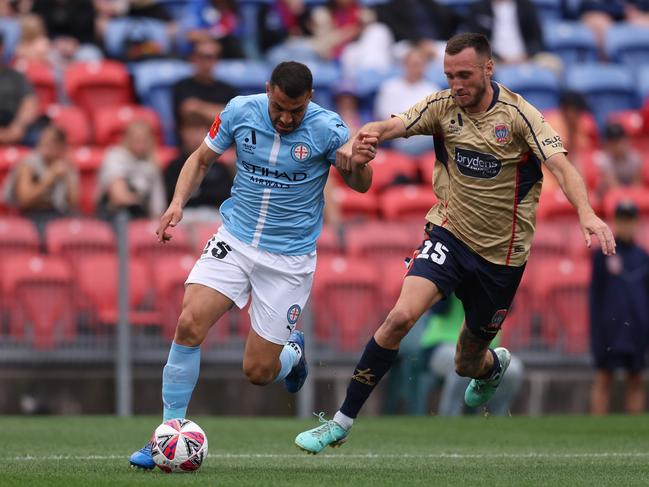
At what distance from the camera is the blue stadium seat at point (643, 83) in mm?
20000

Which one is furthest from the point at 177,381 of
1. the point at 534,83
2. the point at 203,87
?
the point at 534,83

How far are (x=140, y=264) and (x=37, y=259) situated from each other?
3.50 feet

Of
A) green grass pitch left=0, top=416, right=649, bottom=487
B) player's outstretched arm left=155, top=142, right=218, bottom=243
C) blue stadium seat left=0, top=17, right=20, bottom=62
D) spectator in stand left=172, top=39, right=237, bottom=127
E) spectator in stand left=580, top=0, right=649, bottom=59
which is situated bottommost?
green grass pitch left=0, top=416, right=649, bottom=487

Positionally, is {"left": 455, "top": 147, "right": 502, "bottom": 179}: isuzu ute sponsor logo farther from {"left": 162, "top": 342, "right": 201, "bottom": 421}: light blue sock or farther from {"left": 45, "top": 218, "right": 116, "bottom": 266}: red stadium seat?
{"left": 45, "top": 218, "right": 116, "bottom": 266}: red stadium seat

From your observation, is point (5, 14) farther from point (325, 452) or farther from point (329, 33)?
point (325, 452)

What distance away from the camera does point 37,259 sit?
14.4 meters

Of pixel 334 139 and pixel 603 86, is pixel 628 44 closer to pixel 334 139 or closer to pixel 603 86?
pixel 603 86

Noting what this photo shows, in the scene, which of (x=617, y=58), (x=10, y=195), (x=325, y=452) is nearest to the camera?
(x=325, y=452)

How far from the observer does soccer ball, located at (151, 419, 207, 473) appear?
823cm

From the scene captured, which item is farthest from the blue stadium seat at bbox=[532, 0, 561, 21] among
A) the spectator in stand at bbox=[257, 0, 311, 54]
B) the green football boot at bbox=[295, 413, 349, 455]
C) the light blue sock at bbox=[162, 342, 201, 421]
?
the light blue sock at bbox=[162, 342, 201, 421]

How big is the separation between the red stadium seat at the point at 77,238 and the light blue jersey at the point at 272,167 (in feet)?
18.7

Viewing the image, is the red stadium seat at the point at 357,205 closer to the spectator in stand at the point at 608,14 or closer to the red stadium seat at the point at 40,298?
the red stadium seat at the point at 40,298

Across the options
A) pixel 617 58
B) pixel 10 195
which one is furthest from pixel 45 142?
pixel 617 58

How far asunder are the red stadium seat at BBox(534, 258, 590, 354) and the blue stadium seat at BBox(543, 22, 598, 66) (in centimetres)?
638
